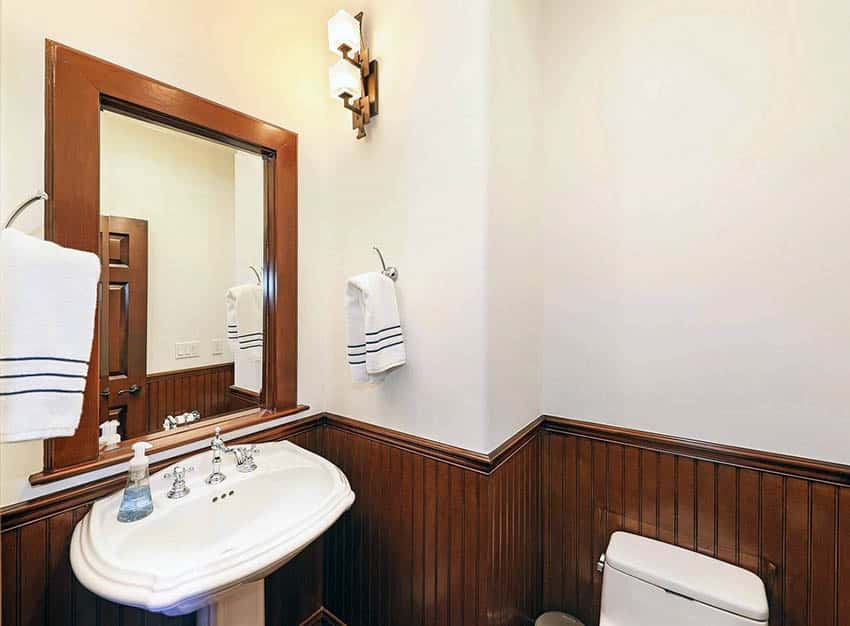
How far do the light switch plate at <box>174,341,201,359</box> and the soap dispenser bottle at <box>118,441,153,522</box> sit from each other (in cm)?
35

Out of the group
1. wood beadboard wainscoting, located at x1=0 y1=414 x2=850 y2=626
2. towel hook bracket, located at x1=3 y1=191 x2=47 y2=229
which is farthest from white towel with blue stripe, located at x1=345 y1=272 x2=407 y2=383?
towel hook bracket, located at x1=3 y1=191 x2=47 y2=229

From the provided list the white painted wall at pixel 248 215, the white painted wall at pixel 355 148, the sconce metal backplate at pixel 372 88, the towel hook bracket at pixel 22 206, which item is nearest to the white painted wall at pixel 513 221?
the white painted wall at pixel 355 148

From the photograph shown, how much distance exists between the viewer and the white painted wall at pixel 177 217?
112cm

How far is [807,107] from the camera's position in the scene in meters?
1.08

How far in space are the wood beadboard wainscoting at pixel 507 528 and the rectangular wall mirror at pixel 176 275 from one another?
0.23 m

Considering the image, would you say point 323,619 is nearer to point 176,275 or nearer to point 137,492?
point 137,492

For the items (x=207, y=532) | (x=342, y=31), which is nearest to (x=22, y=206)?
(x=207, y=532)

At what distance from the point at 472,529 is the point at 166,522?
0.85 metres

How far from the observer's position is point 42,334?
0.80m

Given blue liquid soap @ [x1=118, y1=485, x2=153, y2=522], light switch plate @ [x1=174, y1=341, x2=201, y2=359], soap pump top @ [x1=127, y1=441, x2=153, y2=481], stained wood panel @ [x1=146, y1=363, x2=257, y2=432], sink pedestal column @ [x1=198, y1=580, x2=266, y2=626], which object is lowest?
sink pedestal column @ [x1=198, y1=580, x2=266, y2=626]

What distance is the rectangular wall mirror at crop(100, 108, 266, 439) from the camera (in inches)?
43.8

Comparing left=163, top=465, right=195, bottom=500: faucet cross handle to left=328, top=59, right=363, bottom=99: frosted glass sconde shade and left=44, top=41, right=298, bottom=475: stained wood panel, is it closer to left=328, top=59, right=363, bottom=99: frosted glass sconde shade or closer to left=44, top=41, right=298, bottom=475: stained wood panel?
left=44, top=41, right=298, bottom=475: stained wood panel

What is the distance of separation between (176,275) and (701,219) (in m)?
1.74

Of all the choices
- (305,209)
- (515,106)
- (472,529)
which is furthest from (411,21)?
(472,529)
